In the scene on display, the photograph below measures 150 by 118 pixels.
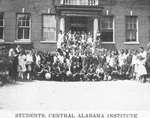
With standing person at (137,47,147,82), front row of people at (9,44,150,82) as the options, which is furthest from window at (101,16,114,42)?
standing person at (137,47,147,82)

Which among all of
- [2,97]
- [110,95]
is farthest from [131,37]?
[2,97]

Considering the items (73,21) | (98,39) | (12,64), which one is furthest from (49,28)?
(12,64)

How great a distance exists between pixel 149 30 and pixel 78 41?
402 cm

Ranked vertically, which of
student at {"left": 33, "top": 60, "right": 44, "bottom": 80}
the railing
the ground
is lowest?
the ground

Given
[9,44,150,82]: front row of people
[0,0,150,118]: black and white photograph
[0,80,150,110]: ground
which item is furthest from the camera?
[9,44,150,82]: front row of people

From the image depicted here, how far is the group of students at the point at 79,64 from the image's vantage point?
8734 mm

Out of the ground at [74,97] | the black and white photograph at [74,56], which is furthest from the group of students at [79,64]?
the ground at [74,97]

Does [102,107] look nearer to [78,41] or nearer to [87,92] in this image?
[87,92]

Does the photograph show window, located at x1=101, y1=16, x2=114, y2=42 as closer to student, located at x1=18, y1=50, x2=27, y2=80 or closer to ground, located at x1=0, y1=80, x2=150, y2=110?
student, located at x1=18, y1=50, x2=27, y2=80

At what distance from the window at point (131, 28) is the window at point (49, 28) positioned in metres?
3.87

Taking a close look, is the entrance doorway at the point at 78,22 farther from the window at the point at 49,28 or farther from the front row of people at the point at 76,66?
the front row of people at the point at 76,66

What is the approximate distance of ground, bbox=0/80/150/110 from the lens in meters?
5.96

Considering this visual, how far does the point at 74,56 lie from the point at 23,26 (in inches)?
151

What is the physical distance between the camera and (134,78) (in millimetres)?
8992
